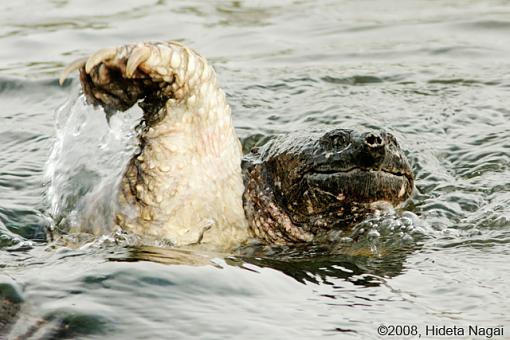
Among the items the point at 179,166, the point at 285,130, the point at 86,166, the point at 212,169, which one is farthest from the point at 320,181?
the point at 285,130

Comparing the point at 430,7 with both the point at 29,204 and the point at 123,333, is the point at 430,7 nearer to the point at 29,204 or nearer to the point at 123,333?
the point at 29,204

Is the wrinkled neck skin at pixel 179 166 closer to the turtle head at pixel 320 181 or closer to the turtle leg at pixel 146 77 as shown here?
the turtle leg at pixel 146 77

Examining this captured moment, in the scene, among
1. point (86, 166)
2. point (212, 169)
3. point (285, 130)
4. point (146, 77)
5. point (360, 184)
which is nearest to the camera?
point (146, 77)

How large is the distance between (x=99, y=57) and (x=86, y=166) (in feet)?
3.85

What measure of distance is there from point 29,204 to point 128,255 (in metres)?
1.53

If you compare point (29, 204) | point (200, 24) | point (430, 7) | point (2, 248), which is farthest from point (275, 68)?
point (2, 248)

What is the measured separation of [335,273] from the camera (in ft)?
13.8

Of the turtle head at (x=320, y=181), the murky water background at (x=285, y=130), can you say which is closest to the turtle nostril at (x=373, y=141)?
the turtle head at (x=320, y=181)

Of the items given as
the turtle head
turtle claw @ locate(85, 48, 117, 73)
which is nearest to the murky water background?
the turtle head

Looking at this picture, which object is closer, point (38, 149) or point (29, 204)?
point (29, 204)

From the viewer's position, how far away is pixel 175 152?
15.0 ft

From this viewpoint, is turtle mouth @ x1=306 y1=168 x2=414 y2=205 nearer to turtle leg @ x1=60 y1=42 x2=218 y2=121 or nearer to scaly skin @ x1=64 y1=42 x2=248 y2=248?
scaly skin @ x1=64 y1=42 x2=248 y2=248

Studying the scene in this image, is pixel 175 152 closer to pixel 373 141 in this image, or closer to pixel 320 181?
pixel 320 181

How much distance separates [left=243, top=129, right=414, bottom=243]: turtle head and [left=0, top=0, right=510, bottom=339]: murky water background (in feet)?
0.51
